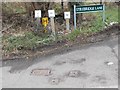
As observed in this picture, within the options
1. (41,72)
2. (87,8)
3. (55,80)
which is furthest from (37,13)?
(55,80)

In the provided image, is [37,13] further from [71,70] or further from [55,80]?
[55,80]

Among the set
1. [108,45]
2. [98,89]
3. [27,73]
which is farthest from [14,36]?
[98,89]

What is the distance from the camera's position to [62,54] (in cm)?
993

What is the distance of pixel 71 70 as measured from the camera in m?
8.89

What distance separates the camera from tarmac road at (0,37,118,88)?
8.14 metres

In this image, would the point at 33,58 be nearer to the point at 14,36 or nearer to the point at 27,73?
the point at 27,73

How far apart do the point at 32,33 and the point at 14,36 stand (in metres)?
0.63

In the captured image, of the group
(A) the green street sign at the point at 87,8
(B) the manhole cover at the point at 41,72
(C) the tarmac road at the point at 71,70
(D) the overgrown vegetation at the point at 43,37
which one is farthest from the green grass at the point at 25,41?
(A) the green street sign at the point at 87,8

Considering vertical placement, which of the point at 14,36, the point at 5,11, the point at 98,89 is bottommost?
the point at 98,89

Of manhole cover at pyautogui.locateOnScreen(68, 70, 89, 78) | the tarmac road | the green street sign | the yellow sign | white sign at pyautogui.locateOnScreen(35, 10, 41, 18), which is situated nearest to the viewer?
the tarmac road

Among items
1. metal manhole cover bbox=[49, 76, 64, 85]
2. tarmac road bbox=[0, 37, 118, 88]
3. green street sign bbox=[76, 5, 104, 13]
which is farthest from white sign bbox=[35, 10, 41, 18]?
metal manhole cover bbox=[49, 76, 64, 85]

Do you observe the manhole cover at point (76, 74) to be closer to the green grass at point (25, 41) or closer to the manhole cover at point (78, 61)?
the manhole cover at point (78, 61)

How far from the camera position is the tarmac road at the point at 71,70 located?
814 centimetres

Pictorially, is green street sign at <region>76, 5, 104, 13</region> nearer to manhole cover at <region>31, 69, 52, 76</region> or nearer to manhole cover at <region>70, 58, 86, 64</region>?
manhole cover at <region>70, 58, 86, 64</region>
